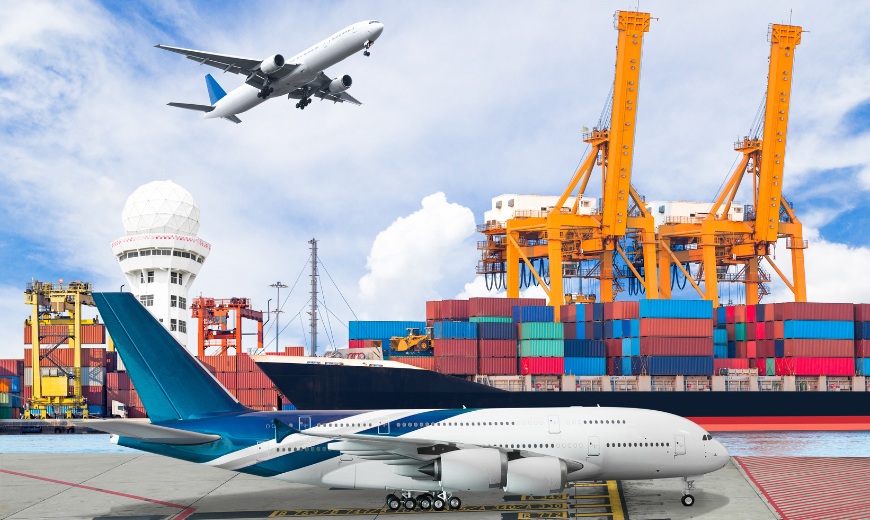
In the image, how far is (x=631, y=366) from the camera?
66.0m

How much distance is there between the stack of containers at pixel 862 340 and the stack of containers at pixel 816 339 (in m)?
1.20

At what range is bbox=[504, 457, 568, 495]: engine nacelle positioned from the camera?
25656 mm

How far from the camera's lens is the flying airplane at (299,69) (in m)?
45.4

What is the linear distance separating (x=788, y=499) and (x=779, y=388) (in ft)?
137

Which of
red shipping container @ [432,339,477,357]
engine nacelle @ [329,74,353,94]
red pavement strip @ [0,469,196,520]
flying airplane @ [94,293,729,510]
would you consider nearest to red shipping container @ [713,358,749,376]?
red shipping container @ [432,339,477,357]

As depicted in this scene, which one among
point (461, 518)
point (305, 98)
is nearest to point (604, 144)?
point (305, 98)

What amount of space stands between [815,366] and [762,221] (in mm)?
22398

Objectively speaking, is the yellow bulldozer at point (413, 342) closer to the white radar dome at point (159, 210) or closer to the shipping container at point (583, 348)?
the shipping container at point (583, 348)

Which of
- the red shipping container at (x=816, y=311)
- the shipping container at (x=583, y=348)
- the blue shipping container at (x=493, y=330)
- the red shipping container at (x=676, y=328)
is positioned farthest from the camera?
the red shipping container at (x=816, y=311)

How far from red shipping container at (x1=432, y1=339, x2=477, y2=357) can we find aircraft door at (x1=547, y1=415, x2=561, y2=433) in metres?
35.4

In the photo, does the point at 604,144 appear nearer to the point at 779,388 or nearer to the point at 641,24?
the point at 641,24

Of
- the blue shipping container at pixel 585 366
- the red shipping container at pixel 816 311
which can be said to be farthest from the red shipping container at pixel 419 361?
the red shipping container at pixel 816 311

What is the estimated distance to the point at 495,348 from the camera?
6444cm

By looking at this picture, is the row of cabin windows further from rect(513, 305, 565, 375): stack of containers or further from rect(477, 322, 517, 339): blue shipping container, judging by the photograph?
rect(513, 305, 565, 375): stack of containers
